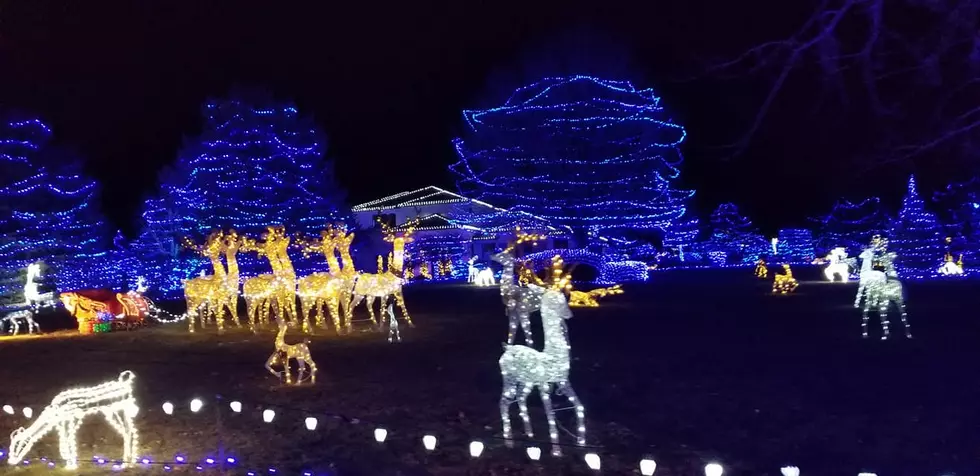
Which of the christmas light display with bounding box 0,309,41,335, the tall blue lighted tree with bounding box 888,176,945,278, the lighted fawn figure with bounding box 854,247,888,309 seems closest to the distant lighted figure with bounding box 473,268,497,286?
the tall blue lighted tree with bounding box 888,176,945,278

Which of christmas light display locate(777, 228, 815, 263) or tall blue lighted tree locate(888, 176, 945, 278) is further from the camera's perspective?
christmas light display locate(777, 228, 815, 263)

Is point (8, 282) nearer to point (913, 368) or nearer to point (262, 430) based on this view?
point (262, 430)

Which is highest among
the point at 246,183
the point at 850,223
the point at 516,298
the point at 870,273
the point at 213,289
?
the point at 246,183

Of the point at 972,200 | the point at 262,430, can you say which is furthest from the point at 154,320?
the point at 972,200

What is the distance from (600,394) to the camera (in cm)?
895

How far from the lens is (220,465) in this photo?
250 inches

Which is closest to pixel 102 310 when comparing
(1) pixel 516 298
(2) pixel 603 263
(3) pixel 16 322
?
(3) pixel 16 322

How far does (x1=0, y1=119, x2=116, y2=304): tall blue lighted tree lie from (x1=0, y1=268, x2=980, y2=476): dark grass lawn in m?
11.8

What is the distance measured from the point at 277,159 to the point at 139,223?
15277mm

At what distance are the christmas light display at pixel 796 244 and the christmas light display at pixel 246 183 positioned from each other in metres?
40.1

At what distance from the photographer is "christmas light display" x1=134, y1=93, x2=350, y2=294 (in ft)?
114

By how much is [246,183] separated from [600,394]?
2862cm

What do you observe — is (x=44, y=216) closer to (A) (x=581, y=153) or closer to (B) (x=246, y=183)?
(B) (x=246, y=183)

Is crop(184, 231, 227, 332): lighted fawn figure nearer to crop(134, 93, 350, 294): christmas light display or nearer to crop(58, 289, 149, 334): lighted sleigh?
crop(58, 289, 149, 334): lighted sleigh
